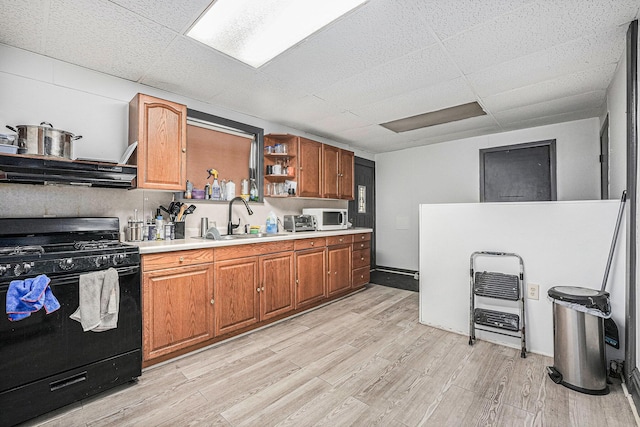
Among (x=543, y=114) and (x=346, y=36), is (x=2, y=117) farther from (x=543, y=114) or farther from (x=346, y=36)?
(x=543, y=114)

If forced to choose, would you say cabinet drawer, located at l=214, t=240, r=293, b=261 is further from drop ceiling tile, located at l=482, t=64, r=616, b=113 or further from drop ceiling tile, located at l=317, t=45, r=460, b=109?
drop ceiling tile, located at l=482, t=64, r=616, b=113

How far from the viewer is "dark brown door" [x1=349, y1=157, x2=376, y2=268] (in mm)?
5391

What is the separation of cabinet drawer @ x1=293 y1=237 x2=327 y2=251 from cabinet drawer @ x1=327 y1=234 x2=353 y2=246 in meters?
0.11

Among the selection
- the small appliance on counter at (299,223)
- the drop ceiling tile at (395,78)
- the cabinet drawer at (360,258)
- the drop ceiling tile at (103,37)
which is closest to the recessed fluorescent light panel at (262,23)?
the drop ceiling tile at (103,37)

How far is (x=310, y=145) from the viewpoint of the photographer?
395cm

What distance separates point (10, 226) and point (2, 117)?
815mm

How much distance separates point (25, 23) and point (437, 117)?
12.9 ft

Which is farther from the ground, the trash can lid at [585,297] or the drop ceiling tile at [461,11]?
the drop ceiling tile at [461,11]

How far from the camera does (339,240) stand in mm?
3932

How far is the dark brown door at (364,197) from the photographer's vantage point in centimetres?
539

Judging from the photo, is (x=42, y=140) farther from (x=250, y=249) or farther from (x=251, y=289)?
(x=251, y=289)

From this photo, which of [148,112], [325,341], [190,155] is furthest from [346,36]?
[325,341]

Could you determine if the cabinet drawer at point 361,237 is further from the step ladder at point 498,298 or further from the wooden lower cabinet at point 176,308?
the wooden lower cabinet at point 176,308

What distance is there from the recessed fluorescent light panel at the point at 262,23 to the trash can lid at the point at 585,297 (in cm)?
239
